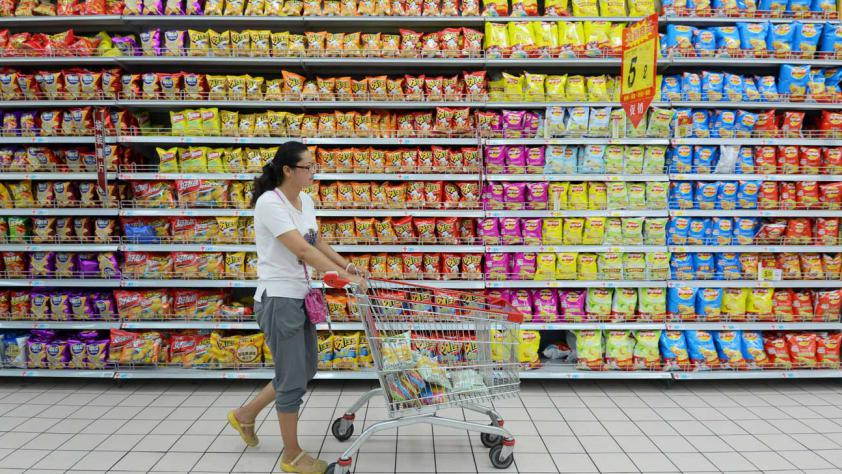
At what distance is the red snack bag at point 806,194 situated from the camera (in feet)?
12.8

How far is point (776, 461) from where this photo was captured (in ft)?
9.35

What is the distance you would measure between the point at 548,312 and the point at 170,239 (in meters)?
3.04

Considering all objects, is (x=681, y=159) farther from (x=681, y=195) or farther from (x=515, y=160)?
Result: (x=515, y=160)

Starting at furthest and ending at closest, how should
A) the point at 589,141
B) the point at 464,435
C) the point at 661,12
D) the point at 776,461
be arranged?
the point at 661,12 → the point at 589,141 → the point at 464,435 → the point at 776,461

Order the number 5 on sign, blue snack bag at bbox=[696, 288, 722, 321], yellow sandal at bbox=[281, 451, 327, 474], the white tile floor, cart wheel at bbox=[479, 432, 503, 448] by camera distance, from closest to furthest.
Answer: yellow sandal at bbox=[281, 451, 327, 474] → the white tile floor → cart wheel at bbox=[479, 432, 503, 448] → the number 5 on sign → blue snack bag at bbox=[696, 288, 722, 321]

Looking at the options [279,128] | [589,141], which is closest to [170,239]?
[279,128]

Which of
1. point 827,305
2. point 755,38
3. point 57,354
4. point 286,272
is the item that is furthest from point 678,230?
point 57,354

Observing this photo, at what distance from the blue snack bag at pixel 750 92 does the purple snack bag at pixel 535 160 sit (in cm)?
165

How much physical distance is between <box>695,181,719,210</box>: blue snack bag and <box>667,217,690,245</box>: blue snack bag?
163mm

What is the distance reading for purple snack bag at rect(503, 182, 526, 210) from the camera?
3.87 metres

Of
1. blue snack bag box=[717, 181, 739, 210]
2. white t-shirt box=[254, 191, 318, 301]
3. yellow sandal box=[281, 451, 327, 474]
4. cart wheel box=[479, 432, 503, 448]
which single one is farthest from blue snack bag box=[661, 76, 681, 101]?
yellow sandal box=[281, 451, 327, 474]

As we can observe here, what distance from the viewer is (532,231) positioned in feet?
12.8

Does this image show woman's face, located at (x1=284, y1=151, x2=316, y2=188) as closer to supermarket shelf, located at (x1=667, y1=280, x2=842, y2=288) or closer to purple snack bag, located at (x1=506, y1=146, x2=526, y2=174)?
purple snack bag, located at (x1=506, y1=146, x2=526, y2=174)

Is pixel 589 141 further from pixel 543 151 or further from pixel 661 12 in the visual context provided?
pixel 661 12
